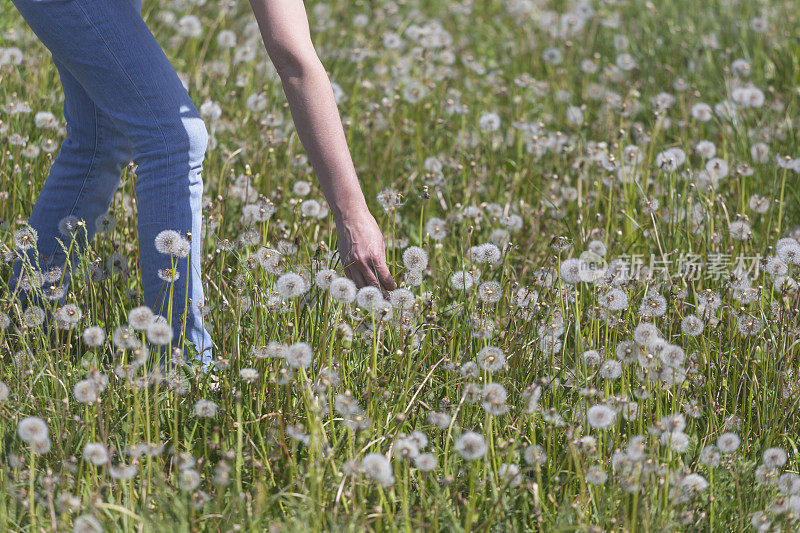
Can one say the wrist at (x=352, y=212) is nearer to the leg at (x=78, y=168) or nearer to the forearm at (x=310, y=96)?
the forearm at (x=310, y=96)

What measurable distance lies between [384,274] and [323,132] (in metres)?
0.39

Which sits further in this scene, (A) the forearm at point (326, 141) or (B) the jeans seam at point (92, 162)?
(B) the jeans seam at point (92, 162)

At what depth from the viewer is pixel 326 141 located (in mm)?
2131

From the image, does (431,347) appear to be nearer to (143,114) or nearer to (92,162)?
(143,114)

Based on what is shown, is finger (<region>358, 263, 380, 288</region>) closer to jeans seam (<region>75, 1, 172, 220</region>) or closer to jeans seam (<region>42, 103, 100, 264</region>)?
jeans seam (<region>75, 1, 172, 220</region>)

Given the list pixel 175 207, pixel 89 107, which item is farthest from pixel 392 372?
pixel 89 107

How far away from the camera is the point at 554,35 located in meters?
5.54

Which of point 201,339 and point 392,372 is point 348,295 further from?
point 201,339

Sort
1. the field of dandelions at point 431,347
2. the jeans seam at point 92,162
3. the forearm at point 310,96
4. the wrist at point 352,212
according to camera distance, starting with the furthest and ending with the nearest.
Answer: the jeans seam at point 92,162, the wrist at point 352,212, the forearm at point 310,96, the field of dandelions at point 431,347

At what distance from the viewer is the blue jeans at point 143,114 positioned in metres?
2.13

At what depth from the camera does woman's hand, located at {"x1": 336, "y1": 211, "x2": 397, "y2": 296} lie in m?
2.14

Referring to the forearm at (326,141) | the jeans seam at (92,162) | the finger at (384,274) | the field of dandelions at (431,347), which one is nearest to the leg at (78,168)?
the jeans seam at (92,162)

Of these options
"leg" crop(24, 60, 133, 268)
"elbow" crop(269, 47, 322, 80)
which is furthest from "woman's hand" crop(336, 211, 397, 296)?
"leg" crop(24, 60, 133, 268)

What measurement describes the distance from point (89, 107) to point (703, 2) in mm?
4438
